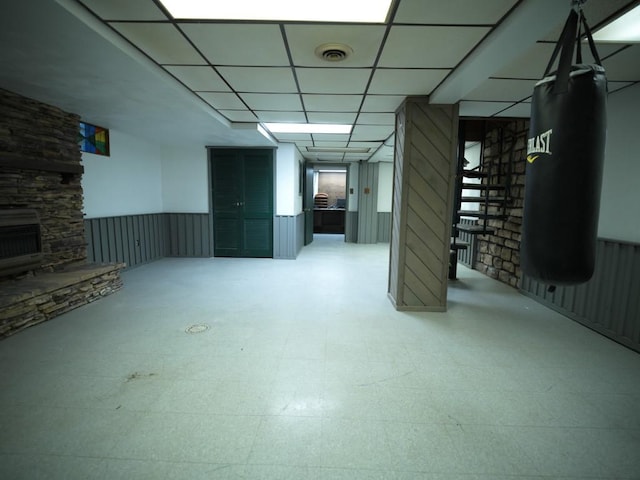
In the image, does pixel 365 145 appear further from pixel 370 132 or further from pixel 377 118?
pixel 377 118

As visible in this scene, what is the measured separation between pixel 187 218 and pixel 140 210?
933 millimetres

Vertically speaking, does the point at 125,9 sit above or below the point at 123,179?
above

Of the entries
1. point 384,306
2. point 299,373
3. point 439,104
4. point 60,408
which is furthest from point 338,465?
point 439,104

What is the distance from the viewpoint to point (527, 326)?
3.19 meters

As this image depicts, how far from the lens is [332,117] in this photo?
13.6 feet

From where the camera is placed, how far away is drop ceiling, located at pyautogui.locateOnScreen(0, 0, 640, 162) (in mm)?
1858

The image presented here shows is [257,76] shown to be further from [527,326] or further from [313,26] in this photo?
[527,326]

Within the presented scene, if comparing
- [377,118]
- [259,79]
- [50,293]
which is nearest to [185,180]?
[50,293]

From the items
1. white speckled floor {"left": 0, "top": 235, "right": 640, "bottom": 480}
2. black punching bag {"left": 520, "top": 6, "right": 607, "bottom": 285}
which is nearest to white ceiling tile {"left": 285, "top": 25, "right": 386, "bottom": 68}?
black punching bag {"left": 520, "top": 6, "right": 607, "bottom": 285}

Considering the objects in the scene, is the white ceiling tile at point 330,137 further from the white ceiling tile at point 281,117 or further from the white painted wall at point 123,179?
the white painted wall at point 123,179

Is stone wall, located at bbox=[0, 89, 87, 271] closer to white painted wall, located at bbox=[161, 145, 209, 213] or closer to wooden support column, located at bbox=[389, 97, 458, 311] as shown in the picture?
white painted wall, located at bbox=[161, 145, 209, 213]

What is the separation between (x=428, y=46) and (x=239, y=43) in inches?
55.4

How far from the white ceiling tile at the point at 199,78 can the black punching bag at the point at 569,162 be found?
2.61 metres

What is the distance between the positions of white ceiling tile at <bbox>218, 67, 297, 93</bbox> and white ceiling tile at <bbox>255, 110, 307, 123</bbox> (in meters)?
0.83
